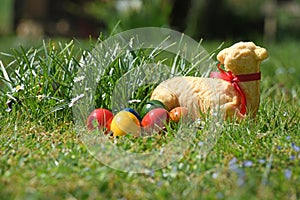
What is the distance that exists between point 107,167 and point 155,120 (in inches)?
29.6

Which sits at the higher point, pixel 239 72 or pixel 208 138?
pixel 239 72

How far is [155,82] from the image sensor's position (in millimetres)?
4016

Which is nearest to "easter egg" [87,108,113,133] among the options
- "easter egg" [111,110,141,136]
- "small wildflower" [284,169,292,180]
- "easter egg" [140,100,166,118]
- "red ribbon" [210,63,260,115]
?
"easter egg" [111,110,141,136]

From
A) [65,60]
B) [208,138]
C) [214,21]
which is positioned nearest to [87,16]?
[214,21]

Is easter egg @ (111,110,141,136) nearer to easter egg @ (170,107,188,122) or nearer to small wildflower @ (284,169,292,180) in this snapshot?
easter egg @ (170,107,188,122)

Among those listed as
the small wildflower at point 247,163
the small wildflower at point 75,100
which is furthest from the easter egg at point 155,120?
the small wildflower at point 247,163

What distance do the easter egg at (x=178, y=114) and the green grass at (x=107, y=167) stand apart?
0.90 ft

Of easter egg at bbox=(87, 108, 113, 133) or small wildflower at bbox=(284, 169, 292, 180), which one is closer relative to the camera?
small wildflower at bbox=(284, 169, 292, 180)

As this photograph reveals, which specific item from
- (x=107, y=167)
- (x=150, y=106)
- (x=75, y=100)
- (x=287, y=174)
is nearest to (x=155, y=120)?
(x=150, y=106)

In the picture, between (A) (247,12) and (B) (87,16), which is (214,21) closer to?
(A) (247,12)

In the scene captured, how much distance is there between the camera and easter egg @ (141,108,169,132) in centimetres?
356

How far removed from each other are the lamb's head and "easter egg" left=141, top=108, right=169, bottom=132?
49 cm

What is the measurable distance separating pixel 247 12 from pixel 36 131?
37.7 ft

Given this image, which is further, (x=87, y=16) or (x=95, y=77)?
(x=87, y=16)
